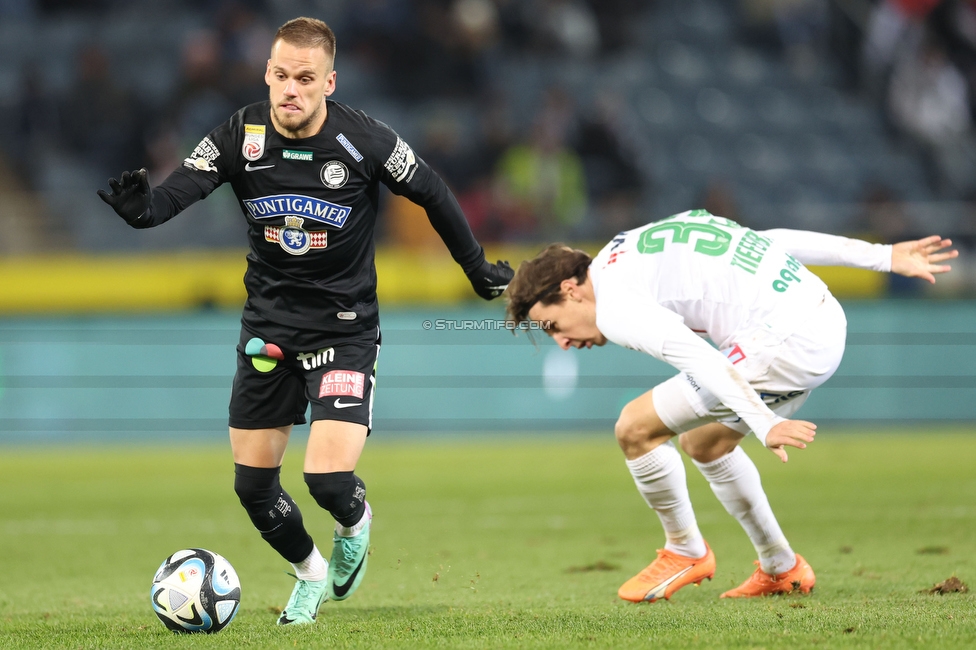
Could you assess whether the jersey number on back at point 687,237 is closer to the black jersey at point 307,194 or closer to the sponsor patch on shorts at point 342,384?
the black jersey at point 307,194

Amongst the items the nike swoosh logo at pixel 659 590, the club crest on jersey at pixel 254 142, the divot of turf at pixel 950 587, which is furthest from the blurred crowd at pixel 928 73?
Result: the club crest on jersey at pixel 254 142

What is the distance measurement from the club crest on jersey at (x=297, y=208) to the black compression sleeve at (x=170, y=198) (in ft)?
0.78

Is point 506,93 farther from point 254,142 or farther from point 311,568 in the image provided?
point 311,568

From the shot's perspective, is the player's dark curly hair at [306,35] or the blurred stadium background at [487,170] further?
the blurred stadium background at [487,170]

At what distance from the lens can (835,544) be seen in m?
7.11

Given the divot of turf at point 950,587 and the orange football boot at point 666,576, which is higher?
the divot of turf at point 950,587

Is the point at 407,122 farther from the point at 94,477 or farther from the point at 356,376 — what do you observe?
the point at 356,376

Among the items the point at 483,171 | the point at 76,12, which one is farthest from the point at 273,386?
the point at 76,12

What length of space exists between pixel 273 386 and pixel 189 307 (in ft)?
29.9

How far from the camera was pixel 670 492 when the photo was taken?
541 cm

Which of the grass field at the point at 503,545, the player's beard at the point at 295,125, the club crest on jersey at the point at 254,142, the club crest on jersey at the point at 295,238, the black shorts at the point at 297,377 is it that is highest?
the player's beard at the point at 295,125

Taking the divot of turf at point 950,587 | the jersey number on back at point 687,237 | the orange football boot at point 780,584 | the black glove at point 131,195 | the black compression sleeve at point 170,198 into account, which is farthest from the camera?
the orange football boot at point 780,584

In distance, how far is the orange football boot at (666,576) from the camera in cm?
544

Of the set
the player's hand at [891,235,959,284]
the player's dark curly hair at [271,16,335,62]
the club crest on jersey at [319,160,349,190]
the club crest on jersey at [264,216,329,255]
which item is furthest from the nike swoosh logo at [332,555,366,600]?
the player's hand at [891,235,959,284]
